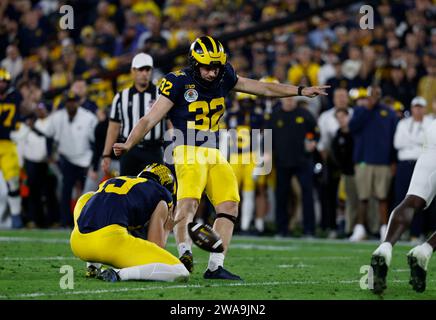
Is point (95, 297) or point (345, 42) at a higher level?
point (345, 42)

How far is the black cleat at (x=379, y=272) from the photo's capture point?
6.14 metres

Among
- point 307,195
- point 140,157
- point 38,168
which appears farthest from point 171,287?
point 38,168

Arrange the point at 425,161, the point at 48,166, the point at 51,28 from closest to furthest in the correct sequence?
the point at 425,161 < the point at 48,166 < the point at 51,28

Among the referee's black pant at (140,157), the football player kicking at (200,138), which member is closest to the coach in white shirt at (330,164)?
the referee's black pant at (140,157)

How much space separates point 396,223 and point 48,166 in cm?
892

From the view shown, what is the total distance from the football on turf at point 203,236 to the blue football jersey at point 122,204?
0.40 m

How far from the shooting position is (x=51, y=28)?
62.0 feet

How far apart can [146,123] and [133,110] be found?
94.2 inches

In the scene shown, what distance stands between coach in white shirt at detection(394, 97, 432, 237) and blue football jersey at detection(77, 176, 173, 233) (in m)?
5.97

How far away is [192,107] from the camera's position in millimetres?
7531

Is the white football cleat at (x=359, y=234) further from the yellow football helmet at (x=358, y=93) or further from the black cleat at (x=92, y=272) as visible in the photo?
the black cleat at (x=92, y=272)

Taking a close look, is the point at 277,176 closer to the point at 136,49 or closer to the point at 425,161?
the point at 136,49

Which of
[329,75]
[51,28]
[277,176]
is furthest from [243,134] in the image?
[51,28]

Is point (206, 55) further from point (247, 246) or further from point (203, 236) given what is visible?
point (247, 246)
